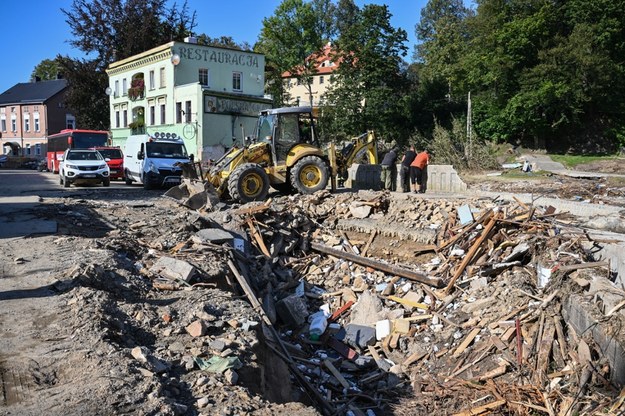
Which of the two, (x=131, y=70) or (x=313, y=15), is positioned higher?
(x=313, y=15)

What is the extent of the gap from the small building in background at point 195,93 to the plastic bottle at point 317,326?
22583mm

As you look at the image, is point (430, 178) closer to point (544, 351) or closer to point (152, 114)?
→ point (544, 351)

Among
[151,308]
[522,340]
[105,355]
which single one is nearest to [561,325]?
[522,340]

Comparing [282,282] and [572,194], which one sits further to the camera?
[572,194]

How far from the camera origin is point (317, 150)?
53.3ft

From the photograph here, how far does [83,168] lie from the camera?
22359 millimetres

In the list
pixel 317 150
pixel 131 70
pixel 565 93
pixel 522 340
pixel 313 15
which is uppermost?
pixel 313 15

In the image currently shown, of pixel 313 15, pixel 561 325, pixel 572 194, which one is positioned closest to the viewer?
pixel 561 325

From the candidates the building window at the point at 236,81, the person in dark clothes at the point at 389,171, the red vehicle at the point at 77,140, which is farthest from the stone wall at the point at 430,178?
the building window at the point at 236,81

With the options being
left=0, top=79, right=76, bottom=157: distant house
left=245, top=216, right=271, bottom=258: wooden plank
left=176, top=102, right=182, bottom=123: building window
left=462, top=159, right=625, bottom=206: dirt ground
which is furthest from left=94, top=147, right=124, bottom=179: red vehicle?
left=0, top=79, right=76, bottom=157: distant house

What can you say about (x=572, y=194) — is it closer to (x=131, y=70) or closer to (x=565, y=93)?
(x=565, y=93)

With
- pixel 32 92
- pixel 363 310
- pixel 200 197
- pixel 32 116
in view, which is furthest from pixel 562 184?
pixel 32 92

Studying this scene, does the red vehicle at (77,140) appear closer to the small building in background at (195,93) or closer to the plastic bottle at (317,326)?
the small building in background at (195,93)

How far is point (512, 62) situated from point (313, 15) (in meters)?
23.5
